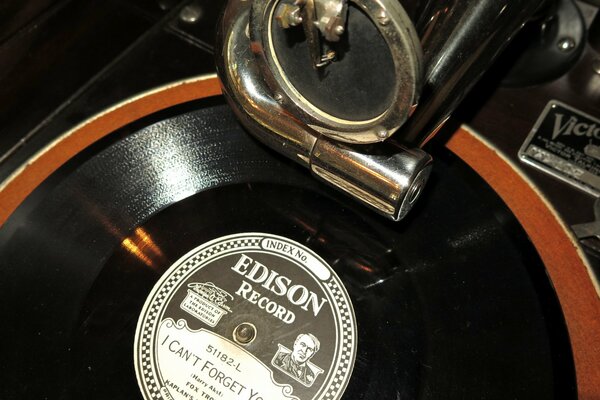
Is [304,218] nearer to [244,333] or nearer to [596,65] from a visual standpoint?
[244,333]

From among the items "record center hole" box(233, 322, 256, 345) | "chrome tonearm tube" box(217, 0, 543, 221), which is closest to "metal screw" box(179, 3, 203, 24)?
"chrome tonearm tube" box(217, 0, 543, 221)

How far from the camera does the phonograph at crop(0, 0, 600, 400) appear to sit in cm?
64

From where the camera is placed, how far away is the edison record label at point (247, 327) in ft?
2.20

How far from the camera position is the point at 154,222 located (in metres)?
0.76

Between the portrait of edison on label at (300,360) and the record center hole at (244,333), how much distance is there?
0.11 feet

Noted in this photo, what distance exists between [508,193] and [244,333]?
398 millimetres

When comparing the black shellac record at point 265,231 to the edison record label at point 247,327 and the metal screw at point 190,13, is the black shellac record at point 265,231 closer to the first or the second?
the edison record label at point 247,327

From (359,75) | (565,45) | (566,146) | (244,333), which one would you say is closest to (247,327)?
(244,333)

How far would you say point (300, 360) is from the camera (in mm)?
680

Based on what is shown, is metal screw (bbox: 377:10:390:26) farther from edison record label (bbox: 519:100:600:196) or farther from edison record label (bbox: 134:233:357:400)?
edison record label (bbox: 519:100:600:196)

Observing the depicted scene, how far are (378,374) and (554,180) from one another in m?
0.37

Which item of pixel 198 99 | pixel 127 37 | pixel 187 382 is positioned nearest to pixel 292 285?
pixel 187 382

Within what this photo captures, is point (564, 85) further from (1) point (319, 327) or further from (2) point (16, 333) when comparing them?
(2) point (16, 333)

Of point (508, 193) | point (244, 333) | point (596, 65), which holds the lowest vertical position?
point (244, 333)
